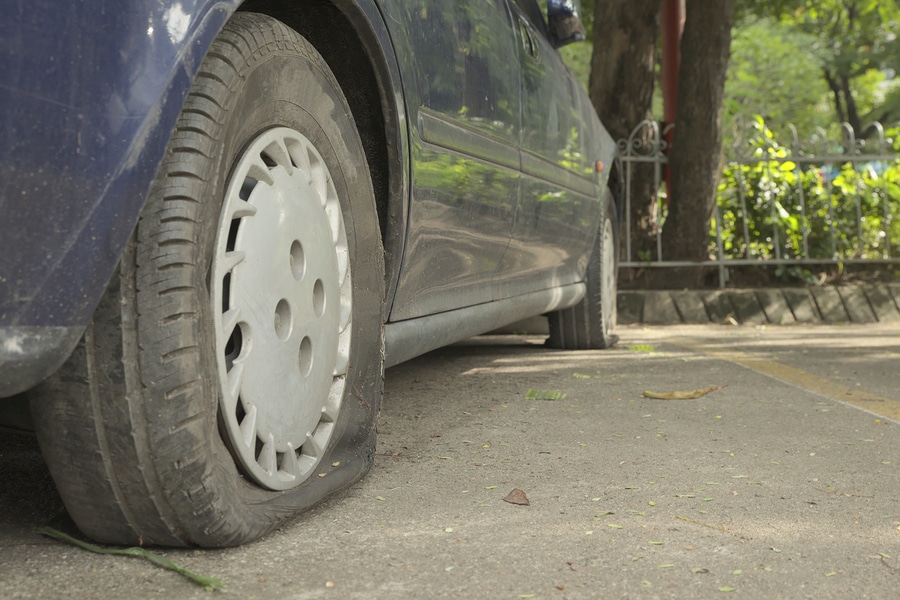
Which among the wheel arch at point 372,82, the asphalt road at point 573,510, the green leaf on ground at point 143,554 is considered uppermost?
the wheel arch at point 372,82

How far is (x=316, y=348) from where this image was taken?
1.99 m

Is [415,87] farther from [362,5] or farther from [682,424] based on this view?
[682,424]

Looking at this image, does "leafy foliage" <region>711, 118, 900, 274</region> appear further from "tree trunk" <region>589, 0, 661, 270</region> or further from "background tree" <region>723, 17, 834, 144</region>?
"background tree" <region>723, 17, 834, 144</region>

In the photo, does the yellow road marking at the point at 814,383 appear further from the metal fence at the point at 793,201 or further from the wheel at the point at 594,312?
the metal fence at the point at 793,201

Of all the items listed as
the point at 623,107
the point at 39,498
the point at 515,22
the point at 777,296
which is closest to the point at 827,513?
the point at 39,498

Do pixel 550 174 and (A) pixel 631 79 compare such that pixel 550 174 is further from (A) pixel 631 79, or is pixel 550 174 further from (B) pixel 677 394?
(A) pixel 631 79

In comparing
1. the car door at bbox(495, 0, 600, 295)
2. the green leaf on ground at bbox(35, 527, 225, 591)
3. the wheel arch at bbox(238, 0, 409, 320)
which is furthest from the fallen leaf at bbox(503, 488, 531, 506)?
the car door at bbox(495, 0, 600, 295)

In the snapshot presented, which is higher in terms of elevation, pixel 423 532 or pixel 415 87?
pixel 415 87

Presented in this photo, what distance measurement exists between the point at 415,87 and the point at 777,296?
619 cm

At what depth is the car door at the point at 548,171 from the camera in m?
3.36

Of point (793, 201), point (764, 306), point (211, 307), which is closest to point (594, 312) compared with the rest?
point (764, 306)

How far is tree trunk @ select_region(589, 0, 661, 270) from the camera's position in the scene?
332 inches

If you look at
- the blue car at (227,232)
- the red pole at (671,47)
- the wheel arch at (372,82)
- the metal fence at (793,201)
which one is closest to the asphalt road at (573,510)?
the blue car at (227,232)

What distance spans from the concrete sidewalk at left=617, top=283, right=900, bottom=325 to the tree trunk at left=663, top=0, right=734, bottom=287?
0.58m
